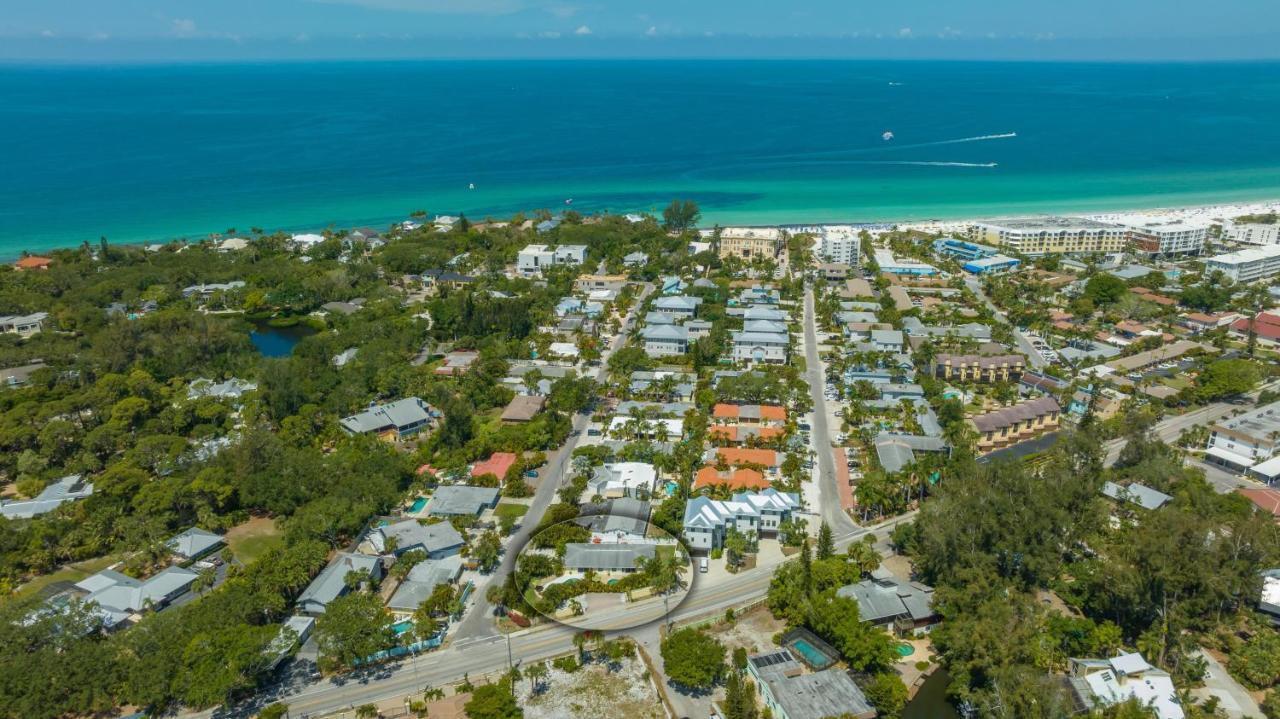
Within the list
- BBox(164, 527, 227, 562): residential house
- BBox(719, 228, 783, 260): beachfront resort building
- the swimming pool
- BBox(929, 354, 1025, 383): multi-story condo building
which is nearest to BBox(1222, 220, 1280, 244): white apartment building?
BBox(719, 228, 783, 260): beachfront resort building

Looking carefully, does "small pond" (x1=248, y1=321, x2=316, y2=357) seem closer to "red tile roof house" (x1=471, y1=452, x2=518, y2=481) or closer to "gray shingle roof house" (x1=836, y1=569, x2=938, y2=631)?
"red tile roof house" (x1=471, y1=452, x2=518, y2=481)

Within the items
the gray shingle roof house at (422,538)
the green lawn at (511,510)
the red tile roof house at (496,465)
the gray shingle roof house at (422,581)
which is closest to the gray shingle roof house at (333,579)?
the gray shingle roof house at (422,538)

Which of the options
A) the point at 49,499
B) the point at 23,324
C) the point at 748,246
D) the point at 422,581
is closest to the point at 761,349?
the point at 422,581

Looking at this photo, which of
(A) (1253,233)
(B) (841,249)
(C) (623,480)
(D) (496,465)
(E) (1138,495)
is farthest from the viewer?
(A) (1253,233)

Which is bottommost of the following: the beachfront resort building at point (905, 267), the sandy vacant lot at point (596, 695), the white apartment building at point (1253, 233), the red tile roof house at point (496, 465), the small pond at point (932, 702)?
the small pond at point (932, 702)

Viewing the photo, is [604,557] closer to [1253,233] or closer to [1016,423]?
[1016,423]

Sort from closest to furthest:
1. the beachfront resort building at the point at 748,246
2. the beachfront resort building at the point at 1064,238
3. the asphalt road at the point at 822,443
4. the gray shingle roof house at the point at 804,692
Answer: the gray shingle roof house at the point at 804,692
the asphalt road at the point at 822,443
the beachfront resort building at the point at 1064,238
the beachfront resort building at the point at 748,246

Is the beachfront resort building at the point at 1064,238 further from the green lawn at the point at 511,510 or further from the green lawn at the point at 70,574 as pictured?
the green lawn at the point at 70,574

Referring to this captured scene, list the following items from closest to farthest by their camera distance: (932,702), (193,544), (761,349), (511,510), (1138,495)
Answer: (932,702)
(193,544)
(1138,495)
(511,510)
(761,349)

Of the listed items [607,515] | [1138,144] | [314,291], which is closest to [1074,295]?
[607,515]
